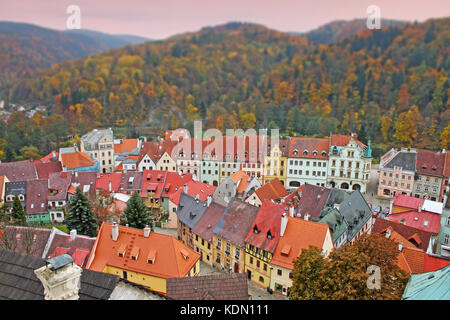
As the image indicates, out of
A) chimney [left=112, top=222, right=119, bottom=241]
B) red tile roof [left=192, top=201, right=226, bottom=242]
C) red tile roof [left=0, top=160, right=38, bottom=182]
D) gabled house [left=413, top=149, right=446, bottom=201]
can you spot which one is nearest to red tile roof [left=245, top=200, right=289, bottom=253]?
red tile roof [left=192, top=201, right=226, bottom=242]

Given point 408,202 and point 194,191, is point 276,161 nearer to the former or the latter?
point 194,191

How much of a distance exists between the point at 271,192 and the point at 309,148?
686 inches

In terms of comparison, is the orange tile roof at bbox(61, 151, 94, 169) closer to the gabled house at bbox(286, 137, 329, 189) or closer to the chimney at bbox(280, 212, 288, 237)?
the gabled house at bbox(286, 137, 329, 189)

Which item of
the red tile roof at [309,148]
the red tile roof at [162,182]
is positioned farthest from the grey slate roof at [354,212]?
the red tile roof at [162,182]

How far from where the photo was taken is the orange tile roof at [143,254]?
2797 centimetres

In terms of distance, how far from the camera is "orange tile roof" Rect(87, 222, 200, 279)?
27969mm

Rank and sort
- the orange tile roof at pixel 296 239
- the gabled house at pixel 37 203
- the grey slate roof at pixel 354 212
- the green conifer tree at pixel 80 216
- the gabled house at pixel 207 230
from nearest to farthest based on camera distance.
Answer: the orange tile roof at pixel 296 239 < the gabled house at pixel 207 230 < the green conifer tree at pixel 80 216 < the grey slate roof at pixel 354 212 < the gabled house at pixel 37 203

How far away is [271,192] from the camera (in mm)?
46625

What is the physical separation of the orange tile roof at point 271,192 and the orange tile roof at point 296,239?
560 inches

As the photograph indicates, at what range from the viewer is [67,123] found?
97.7 meters

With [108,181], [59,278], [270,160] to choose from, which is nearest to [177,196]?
[108,181]

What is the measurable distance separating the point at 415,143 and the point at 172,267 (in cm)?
7453

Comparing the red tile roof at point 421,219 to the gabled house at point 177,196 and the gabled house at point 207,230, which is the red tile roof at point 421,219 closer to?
the gabled house at point 207,230

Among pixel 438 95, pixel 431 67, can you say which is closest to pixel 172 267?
pixel 438 95
